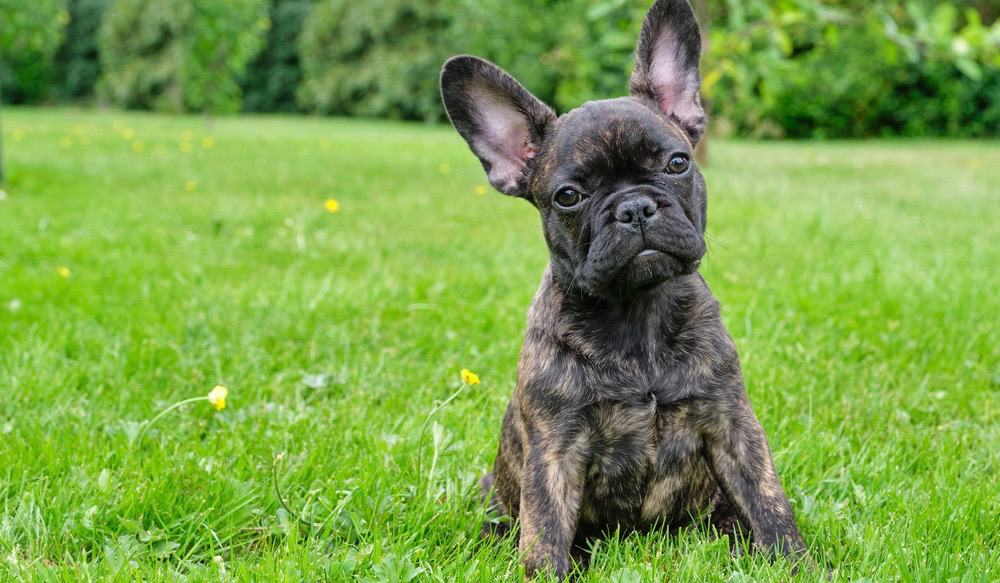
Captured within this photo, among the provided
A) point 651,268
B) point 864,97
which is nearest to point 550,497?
point 651,268

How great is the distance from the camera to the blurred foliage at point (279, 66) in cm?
4016

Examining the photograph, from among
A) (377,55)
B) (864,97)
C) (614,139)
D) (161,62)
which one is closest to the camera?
(614,139)

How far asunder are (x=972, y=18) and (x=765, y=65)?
9.78 feet

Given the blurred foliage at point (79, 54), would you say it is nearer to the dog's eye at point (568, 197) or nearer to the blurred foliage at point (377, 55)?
the blurred foliage at point (377, 55)

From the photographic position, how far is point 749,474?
104 inches

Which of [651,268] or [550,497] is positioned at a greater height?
[651,268]

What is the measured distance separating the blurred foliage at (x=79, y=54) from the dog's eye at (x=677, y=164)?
45.9 meters

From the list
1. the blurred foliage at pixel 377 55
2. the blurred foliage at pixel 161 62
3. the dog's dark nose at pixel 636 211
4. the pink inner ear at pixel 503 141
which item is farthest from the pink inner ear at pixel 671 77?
the blurred foliage at pixel 377 55

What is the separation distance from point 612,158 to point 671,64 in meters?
0.59

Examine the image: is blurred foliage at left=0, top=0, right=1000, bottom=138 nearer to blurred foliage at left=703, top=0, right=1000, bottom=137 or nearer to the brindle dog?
blurred foliage at left=703, top=0, right=1000, bottom=137

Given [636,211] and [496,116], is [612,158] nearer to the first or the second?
[636,211]

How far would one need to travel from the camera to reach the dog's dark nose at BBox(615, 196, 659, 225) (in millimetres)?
2657

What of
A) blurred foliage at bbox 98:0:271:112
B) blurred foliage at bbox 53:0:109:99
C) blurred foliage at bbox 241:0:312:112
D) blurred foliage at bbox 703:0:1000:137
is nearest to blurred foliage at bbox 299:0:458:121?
blurred foliage at bbox 98:0:271:112

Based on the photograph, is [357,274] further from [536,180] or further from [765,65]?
[765,65]
